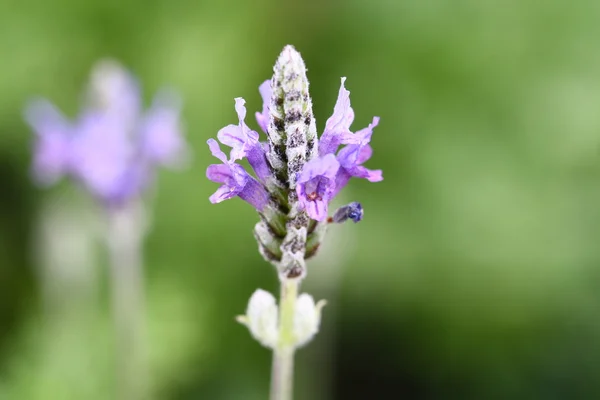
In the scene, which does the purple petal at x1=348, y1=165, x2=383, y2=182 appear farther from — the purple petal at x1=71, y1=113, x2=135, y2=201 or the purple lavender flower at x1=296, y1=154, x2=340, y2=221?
the purple petal at x1=71, y1=113, x2=135, y2=201

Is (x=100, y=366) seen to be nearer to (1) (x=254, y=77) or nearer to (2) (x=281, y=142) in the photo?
(1) (x=254, y=77)

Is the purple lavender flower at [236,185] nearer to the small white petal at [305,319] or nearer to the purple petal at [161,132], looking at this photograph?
the small white petal at [305,319]

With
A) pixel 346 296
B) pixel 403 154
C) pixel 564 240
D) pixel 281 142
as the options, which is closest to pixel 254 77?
pixel 403 154

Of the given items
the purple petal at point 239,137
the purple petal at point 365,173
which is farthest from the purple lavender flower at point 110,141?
the purple petal at point 365,173

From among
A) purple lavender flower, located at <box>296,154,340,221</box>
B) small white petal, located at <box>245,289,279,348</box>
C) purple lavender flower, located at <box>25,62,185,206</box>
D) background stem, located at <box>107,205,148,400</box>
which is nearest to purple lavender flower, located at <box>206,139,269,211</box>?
purple lavender flower, located at <box>296,154,340,221</box>

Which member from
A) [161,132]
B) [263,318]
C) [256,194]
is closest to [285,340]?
[263,318]
